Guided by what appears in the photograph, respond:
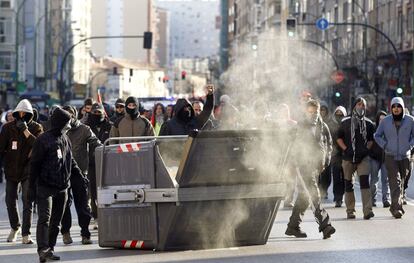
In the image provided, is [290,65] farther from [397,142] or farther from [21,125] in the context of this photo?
[21,125]

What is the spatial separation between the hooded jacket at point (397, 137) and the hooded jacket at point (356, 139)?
0.15 meters

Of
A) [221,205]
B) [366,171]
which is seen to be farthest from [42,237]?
[366,171]

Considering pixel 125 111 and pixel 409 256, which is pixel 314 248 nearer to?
pixel 409 256

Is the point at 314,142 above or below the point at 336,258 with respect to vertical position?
above

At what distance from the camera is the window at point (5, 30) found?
91438mm

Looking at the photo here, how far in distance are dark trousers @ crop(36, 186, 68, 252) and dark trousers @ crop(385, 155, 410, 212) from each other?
646 centimetres

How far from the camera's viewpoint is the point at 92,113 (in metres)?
17.1

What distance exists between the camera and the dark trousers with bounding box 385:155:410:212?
17906mm

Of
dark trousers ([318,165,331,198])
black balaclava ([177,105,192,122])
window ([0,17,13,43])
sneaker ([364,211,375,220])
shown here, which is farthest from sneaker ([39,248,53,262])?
window ([0,17,13,43])

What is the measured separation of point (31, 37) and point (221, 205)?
84.1 m

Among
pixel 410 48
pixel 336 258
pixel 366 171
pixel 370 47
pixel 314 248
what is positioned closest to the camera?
pixel 336 258

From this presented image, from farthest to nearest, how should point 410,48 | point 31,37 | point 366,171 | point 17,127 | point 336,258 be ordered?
point 31,37 < point 410,48 < point 366,171 < point 17,127 < point 336,258

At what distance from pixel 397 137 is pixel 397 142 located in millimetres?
82

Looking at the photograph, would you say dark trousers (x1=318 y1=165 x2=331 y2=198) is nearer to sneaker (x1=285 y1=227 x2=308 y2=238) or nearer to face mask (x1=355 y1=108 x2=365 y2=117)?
face mask (x1=355 y1=108 x2=365 y2=117)
